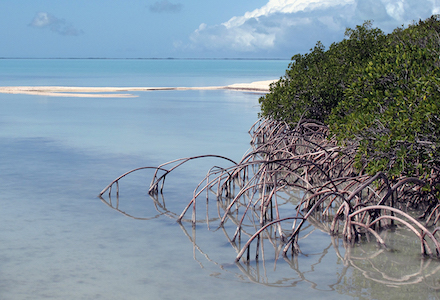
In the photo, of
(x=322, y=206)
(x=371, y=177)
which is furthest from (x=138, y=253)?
(x=322, y=206)

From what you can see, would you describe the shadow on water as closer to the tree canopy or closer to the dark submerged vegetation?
the dark submerged vegetation

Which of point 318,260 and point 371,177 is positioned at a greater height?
point 371,177

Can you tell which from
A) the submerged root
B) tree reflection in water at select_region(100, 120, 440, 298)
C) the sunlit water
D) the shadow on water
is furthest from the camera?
the submerged root

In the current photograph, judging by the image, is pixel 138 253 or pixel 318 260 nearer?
pixel 318 260

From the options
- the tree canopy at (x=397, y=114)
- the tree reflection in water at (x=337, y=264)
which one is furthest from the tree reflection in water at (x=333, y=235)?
the tree canopy at (x=397, y=114)

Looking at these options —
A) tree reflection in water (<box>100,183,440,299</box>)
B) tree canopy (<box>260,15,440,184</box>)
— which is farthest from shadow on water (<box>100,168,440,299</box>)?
tree canopy (<box>260,15,440,184</box>)

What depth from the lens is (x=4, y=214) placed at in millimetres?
9828

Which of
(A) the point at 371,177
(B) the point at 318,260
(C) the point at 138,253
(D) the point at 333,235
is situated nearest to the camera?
(B) the point at 318,260

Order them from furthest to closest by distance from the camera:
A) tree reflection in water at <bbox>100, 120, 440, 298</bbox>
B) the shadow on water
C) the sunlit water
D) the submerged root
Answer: the submerged root < tree reflection in water at <bbox>100, 120, 440, 298</bbox> < the shadow on water < the sunlit water

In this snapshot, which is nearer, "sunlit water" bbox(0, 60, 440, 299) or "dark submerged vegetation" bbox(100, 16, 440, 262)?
"sunlit water" bbox(0, 60, 440, 299)

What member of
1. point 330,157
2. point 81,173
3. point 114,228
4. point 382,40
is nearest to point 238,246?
point 114,228

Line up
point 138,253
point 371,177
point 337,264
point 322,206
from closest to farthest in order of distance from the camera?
point 337,264
point 138,253
point 371,177
point 322,206

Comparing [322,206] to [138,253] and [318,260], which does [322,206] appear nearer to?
[318,260]

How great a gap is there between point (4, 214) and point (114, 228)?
2060 millimetres
